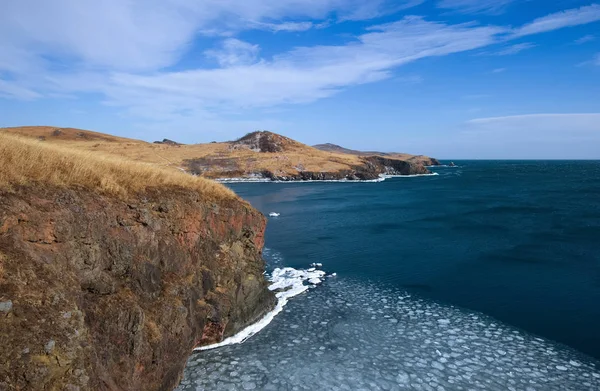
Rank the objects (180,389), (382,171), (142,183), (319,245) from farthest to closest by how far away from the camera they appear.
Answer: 1. (382,171)
2. (319,245)
3. (142,183)
4. (180,389)

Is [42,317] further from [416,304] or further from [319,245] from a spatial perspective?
[319,245]

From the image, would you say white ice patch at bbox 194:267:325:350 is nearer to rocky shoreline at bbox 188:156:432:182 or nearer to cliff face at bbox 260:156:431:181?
rocky shoreline at bbox 188:156:432:182

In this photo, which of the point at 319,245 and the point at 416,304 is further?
the point at 319,245

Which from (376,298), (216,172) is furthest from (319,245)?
(216,172)

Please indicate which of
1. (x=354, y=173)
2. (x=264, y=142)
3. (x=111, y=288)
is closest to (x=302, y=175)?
(x=354, y=173)

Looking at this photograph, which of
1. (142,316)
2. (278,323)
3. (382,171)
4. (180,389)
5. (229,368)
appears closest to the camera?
(142,316)

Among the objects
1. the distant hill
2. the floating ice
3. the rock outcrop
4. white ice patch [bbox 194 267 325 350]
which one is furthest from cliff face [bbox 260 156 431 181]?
the floating ice

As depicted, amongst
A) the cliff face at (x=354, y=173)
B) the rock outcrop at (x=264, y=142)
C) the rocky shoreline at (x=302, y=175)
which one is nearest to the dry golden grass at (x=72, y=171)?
the rocky shoreline at (x=302, y=175)
